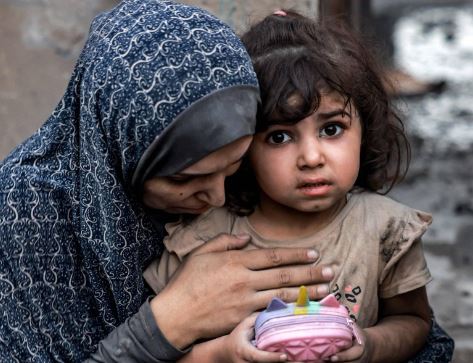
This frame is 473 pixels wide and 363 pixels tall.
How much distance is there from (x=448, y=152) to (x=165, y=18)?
552cm

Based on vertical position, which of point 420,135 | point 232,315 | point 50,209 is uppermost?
point 50,209

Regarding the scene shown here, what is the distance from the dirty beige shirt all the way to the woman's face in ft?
0.53

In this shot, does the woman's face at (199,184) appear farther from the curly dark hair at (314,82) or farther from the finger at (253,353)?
the finger at (253,353)

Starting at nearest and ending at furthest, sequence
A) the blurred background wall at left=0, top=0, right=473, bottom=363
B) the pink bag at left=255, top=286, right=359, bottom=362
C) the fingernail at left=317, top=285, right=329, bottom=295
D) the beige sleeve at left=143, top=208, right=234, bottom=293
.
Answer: the pink bag at left=255, top=286, right=359, bottom=362
the fingernail at left=317, top=285, right=329, bottom=295
the beige sleeve at left=143, top=208, right=234, bottom=293
the blurred background wall at left=0, top=0, right=473, bottom=363

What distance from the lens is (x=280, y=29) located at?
3287 millimetres

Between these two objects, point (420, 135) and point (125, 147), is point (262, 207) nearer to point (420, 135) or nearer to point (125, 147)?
point (125, 147)

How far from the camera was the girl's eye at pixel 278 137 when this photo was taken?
318 cm

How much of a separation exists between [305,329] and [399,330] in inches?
22.3

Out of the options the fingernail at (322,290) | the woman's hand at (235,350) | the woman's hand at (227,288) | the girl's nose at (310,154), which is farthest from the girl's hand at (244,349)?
the girl's nose at (310,154)

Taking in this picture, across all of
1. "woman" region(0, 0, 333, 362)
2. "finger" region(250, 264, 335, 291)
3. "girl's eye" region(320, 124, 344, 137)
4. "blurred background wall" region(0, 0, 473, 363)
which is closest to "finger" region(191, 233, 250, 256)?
"woman" region(0, 0, 333, 362)

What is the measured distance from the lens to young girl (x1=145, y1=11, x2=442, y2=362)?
3.13 meters

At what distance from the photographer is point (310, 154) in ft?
10.1

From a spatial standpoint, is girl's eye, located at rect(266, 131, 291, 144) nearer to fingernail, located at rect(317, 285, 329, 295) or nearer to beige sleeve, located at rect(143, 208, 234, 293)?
beige sleeve, located at rect(143, 208, 234, 293)

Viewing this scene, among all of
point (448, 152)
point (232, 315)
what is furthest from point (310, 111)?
point (448, 152)
